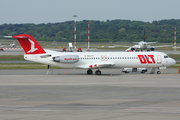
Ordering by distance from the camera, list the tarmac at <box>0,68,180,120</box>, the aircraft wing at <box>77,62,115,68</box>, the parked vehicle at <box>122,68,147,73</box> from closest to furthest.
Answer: the tarmac at <box>0,68,180,120</box>
the aircraft wing at <box>77,62,115,68</box>
the parked vehicle at <box>122,68,147,73</box>

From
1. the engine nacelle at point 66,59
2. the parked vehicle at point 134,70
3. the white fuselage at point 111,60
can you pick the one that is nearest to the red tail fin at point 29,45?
the white fuselage at point 111,60

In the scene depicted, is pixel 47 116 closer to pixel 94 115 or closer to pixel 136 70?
pixel 94 115

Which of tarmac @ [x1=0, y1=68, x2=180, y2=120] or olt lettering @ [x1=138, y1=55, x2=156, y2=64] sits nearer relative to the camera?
tarmac @ [x1=0, y1=68, x2=180, y2=120]

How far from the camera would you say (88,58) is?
38.9 m

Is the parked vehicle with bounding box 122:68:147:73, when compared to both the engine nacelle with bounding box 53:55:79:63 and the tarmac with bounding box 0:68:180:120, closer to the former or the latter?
the engine nacelle with bounding box 53:55:79:63

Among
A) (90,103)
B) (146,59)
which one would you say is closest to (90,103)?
(90,103)

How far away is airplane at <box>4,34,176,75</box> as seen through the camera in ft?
123

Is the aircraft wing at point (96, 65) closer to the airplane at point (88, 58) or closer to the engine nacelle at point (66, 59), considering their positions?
the airplane at point (88, 58)

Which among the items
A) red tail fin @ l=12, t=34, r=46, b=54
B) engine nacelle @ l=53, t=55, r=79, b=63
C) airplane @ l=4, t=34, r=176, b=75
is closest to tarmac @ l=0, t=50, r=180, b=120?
engine nacelle @ l=53, t=55, r=79, b=63

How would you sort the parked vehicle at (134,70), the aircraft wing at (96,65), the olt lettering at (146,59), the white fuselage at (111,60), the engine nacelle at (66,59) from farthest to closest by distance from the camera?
the parked vehicle at (134,70)
the olt lettering at (146,59)
the white fuselage at (111,60)
the aircraft wing at (96,65)
the engine nacelle at (66,59)

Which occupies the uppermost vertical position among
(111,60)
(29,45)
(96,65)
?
(29,45)

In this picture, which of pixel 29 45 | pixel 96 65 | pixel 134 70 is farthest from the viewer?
pixel 134 70

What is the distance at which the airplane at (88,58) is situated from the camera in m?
37.5

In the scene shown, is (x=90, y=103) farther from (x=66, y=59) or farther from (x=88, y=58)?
(x=88, y=58)
